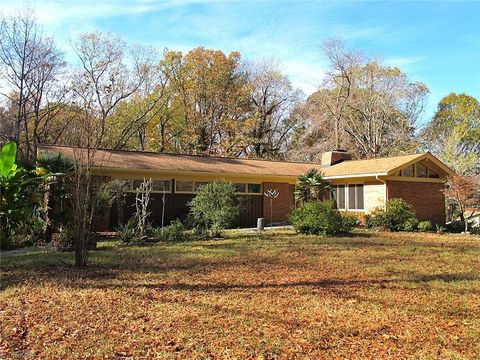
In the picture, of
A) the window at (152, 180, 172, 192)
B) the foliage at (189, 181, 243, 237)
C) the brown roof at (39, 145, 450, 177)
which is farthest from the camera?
the window at (152, 180, 172, 192)

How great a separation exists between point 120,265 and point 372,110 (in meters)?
30.0

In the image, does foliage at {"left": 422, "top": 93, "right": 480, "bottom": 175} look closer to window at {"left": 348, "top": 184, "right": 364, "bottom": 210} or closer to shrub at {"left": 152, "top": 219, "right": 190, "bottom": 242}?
window at {"left": 348, "top": 184, "right": 364, "bottom": 210}

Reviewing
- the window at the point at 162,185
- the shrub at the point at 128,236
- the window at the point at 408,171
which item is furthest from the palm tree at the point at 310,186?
the shrub at the point at 128,236

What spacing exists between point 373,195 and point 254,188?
6.07 meters

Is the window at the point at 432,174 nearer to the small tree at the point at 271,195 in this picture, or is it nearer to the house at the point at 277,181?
the house at the point at 277,181

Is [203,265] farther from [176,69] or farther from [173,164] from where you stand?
[176,69]

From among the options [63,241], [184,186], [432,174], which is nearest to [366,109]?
[432,174]

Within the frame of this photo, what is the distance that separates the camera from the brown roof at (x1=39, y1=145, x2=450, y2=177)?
1720 centimetres

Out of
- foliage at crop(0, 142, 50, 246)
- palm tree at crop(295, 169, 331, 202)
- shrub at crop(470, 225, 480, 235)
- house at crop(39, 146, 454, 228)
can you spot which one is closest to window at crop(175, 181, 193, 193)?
house at crop(39, 146, 454, 228)

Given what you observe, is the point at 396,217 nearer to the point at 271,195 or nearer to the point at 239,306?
the point at 271,195

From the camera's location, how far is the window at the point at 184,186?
18422mm

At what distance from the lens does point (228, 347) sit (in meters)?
4.21

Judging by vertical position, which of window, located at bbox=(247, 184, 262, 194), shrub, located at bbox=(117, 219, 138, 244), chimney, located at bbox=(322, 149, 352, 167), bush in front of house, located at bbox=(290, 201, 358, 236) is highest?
chimney, located at bbox=(322, 149, 352, 167)

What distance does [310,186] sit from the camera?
19.6 meters
